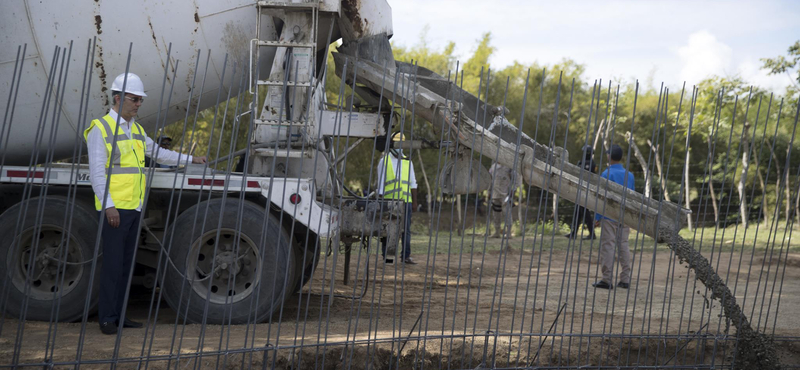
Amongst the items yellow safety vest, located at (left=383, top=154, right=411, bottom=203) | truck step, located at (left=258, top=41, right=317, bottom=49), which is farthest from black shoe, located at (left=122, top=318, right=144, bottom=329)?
truck step, located at (left=258, top=41, right=317, bottom=49)

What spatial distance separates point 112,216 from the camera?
4.70 m

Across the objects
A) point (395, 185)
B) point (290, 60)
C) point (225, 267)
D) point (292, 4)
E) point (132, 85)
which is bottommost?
point (225, 267)

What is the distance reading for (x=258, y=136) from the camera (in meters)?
5.83

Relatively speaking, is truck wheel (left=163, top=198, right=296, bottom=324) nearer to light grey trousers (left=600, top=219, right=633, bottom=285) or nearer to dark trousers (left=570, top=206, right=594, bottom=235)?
dark trousers (left=570, top=206, right=594, bottom=235)

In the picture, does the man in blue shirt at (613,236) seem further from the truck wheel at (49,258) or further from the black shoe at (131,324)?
the truck wheel at (49,258)

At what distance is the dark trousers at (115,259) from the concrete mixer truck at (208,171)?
289mm

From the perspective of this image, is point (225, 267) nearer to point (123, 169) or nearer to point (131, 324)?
point (131, 324)

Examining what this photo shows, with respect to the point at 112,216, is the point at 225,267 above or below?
below

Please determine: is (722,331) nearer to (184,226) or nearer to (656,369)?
(656,369)

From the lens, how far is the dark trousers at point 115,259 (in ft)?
15.9

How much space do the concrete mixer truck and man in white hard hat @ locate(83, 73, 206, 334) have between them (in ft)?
0.90

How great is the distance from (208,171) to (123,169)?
29.4 inches

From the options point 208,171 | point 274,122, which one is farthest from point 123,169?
point 274,122

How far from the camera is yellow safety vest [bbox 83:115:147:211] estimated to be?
4801 millimetres
